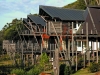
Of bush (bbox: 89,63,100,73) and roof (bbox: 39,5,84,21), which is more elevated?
roof (bbox: 39,5,84,21)

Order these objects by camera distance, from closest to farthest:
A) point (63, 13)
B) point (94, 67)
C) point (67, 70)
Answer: point (94, 67) < point (67, 70) < point (63, 13)

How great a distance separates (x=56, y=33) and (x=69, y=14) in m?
10.8

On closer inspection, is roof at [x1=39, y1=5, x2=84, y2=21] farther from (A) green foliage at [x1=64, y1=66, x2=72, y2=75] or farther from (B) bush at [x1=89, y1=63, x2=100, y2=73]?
(B) bush at [x1=89, y1=63, x2=100, y2=73]

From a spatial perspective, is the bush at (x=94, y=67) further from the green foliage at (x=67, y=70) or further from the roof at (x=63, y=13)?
the roof at (x=63, y=13)

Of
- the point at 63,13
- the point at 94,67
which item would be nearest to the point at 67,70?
the point at 94,67

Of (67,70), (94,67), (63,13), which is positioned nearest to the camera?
(94,67)

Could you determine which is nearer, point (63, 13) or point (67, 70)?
point (67, 70)

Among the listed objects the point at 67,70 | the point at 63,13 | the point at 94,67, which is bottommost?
the point at 67,70

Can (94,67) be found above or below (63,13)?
below

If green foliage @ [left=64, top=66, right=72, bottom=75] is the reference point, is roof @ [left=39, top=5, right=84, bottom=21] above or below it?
above

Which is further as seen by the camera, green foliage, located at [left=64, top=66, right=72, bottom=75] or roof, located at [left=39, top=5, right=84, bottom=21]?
roof, located at [left=39, top=5, right=84, bottom=21]

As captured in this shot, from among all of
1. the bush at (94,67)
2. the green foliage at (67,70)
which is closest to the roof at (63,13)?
the green foliage at (67,70)

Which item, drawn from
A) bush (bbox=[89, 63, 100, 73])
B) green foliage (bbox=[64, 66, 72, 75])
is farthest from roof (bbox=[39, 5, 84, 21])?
bush (bbox=[89, 63, 100, 73])

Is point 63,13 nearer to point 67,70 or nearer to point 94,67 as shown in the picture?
point 67,70
